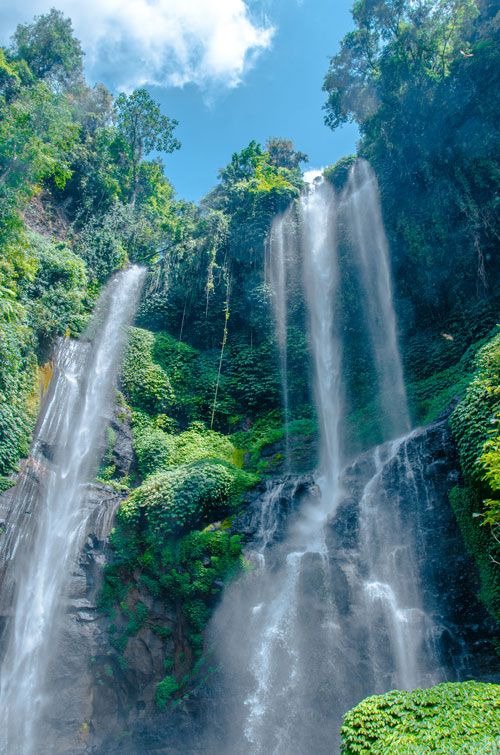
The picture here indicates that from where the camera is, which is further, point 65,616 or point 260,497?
point 260,497

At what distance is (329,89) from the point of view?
2219cm

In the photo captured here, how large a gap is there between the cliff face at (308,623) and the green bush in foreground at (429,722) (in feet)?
7.32

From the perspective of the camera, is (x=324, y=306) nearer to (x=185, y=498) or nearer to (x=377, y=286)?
(x=377, y=286)

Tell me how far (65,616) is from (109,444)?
5.47 m

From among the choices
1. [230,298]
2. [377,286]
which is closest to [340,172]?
[377,286]

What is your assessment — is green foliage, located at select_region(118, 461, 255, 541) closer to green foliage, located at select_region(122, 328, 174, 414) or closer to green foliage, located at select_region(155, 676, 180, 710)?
green foliage, located at select_region(155, 676, 180, 710)

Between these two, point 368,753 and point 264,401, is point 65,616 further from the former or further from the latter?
point 264,401

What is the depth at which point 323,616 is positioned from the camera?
9.19m

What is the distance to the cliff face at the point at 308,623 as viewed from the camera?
8227mm

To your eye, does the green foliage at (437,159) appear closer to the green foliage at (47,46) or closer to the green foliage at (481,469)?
the green foliage at (481,469)

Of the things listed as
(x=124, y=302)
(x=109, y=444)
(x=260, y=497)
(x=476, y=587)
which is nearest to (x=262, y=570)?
(x=260, y=497)

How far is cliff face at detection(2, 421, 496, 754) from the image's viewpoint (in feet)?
27.0

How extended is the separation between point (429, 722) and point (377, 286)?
14693mm

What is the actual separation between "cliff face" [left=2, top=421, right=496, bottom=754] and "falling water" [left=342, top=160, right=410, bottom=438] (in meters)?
3.82
